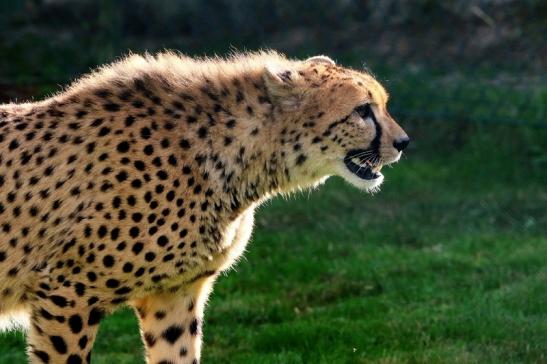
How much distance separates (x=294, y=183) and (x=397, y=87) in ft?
15.0

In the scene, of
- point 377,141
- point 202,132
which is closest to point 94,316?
point 202,132

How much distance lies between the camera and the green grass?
5.05 metres

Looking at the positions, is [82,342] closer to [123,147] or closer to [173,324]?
[173,324]

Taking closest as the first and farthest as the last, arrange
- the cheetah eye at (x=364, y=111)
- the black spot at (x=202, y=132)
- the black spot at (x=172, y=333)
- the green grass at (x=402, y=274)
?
the black spot at (x=202, y=132), the cheetah eye at (x=364, y=111), the black spot at (x=172, y=333), the green grass at (x=402, y=274)

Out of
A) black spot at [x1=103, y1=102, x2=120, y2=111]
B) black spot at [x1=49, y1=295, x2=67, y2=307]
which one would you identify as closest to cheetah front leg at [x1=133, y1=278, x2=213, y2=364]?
black spot at [x1=49, y1=295, x2=67, y2=307]

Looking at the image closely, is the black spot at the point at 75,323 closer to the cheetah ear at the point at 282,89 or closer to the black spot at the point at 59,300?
the black spot at the point at 59,300

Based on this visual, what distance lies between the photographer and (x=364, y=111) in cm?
427

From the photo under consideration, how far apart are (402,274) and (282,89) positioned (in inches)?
80.4

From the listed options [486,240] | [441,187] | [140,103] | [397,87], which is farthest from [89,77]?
[397,87]

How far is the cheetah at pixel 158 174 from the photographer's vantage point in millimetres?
3949

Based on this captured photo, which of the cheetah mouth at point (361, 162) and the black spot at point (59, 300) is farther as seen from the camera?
the cheetah mouth at point (361, 162)

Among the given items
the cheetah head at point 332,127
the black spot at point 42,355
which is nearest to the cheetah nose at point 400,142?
the cheetah head at point 332,127

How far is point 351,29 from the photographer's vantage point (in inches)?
362

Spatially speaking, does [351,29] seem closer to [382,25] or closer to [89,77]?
[382,25]
